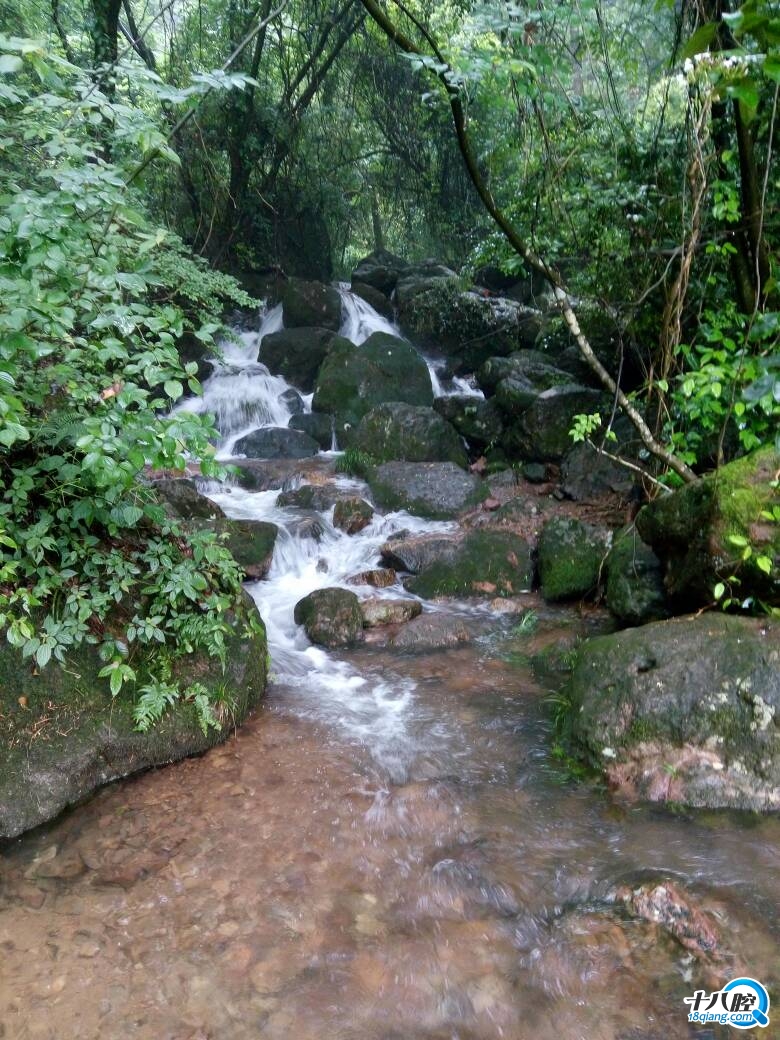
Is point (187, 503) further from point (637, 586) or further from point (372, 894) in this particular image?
point (372, 894)

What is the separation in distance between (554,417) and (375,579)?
335 centimetres

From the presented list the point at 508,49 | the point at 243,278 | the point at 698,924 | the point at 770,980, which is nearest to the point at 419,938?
the point at 698,924

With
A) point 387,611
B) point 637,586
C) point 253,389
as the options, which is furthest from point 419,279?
point 637,586

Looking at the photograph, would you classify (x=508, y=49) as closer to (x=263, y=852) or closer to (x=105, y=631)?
(x=105, y=631)

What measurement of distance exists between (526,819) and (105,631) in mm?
2479

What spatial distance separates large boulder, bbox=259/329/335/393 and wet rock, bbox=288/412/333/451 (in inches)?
67.9

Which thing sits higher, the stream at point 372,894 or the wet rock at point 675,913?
the wet rock at point 675,913

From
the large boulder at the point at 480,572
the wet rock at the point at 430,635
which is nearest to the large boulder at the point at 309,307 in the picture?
the large boulder at the point at 480,572

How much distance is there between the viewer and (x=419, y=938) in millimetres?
2871

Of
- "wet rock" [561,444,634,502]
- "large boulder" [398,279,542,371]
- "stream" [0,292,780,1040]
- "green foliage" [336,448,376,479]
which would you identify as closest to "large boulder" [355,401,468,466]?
"green foliage" [336,448,376,479]

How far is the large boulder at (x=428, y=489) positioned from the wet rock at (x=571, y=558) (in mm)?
1778

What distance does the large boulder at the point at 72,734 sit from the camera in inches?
135

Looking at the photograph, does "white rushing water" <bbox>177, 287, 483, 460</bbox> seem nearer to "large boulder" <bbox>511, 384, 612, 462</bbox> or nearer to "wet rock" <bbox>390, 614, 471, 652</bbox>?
"large boulder" <bbox>511, 384, 612, 462</bbox>
